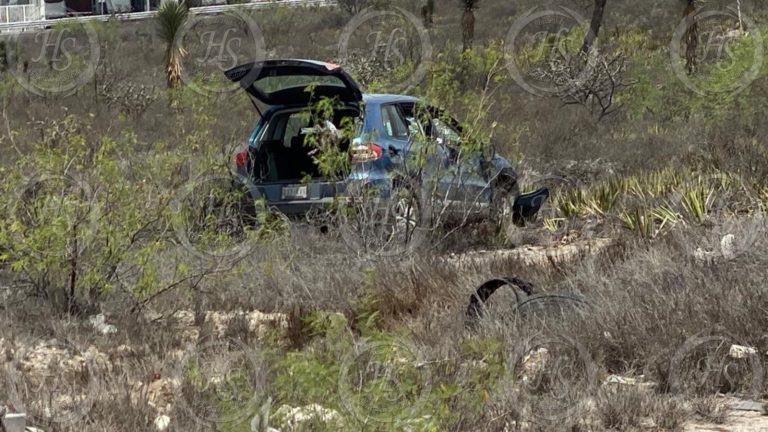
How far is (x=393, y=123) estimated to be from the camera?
9.59m

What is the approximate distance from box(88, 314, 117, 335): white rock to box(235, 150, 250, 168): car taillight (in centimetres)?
395

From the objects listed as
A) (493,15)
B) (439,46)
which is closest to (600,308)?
(439,46)

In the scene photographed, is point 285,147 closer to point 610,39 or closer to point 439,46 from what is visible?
point 610,39

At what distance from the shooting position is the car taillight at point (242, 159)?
10518mm

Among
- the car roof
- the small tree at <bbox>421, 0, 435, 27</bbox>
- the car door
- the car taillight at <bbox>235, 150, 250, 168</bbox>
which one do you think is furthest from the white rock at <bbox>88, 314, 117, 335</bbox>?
the small tree at <bbox>421, 0, 435, 27</bbox>

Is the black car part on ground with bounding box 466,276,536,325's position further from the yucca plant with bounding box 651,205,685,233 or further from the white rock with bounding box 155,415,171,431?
the yucca plant with bounding box 651,205,685,233

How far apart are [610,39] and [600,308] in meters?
31.2

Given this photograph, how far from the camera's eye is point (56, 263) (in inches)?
261

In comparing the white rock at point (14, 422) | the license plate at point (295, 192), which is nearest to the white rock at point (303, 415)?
the white rock at point (14, 422)

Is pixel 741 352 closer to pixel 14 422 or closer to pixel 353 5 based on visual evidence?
pixel 14 422

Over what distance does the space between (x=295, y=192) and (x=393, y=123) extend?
102cm

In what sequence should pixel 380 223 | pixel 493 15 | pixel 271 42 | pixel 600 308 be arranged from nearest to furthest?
pixel 600 308 < pixel 380 223 < pixel 271 42 < pixel 493 15

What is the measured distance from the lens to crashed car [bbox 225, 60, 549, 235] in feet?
29.8

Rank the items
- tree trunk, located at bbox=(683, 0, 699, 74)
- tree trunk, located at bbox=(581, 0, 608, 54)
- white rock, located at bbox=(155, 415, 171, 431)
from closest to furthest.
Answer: white rock, located at bbox=(155, 415, 171, 431) → tree trunk, located at bbox=(683, 0, 699, 74) → tree trunk, located at bbox=(581, 0, 608, 54)
